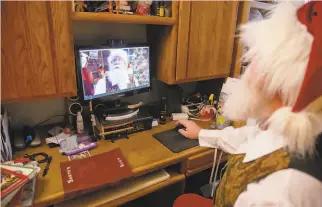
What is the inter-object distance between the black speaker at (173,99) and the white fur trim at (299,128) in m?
1.09

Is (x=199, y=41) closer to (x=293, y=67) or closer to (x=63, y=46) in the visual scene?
(x=63, y=46)

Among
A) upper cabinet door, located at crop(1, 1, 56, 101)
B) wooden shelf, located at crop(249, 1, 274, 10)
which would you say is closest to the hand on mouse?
upper cabinet door, located at crop(1, 1, 56, 101)

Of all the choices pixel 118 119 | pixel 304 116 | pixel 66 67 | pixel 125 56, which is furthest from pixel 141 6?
pixel 304 116

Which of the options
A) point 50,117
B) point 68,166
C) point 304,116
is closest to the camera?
point 304,116

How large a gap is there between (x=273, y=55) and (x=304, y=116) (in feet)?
0.60

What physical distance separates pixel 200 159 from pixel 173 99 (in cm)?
54

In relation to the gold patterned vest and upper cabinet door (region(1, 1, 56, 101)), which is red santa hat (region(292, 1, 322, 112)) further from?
upper cabinet door (region(1, 1, 56, 101))

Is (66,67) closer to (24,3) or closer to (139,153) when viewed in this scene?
(24,3)

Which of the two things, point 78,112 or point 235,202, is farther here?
point 78,112

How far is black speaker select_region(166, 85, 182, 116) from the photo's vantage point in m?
1.68

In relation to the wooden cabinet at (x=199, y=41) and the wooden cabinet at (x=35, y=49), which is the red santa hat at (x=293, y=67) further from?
the wooden cabinet at (x=35, y=49)

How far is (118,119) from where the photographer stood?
1.41 meters

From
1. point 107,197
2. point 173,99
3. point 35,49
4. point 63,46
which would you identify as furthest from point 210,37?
point 107,197

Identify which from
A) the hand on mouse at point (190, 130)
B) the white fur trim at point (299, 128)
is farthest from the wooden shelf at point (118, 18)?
the white fur trim at point (299, 128)
